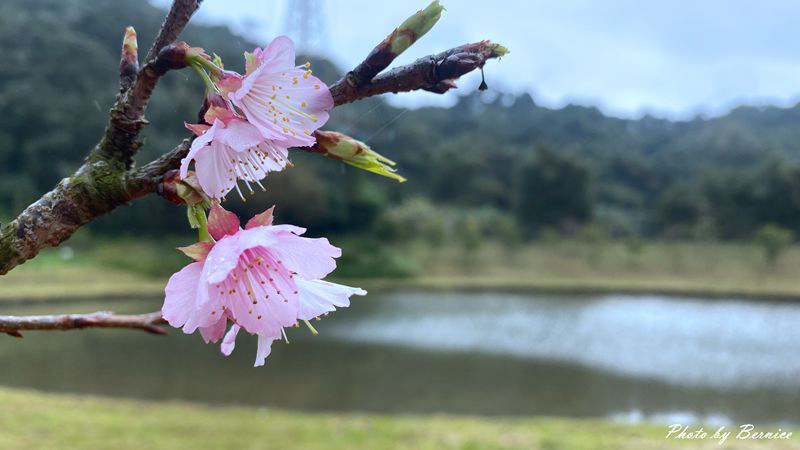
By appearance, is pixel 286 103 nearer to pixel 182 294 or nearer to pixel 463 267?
pixel 182 294

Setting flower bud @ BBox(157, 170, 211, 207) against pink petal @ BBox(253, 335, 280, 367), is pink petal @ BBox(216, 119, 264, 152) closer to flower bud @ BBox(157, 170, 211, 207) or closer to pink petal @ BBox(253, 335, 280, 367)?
flower bud @ BBox(157, 170, 211, 207)

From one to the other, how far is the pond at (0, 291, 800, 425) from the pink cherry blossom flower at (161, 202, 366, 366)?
17.9 feet

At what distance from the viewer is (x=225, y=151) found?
0.46 metres

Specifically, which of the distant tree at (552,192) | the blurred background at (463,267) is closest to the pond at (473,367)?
the blurred background at (463,267)

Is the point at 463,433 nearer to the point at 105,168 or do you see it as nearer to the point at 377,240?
the point at 105,168

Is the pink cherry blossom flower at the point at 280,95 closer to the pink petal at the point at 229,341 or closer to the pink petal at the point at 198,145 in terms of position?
the pink petal at the point at 198,145

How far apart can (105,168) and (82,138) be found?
1589 cm

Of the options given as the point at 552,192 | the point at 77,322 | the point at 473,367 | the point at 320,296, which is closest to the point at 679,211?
the point at 552,192

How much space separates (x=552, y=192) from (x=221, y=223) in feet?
77.7

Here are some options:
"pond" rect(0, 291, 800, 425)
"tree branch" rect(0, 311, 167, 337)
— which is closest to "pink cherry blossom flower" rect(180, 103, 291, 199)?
"tree branch" rect(0, 311, 167, 337)

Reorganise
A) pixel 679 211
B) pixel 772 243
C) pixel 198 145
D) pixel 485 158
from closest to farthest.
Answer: pixel 198 145, pixel 772 243, pixel 679 211, pixel 485 158

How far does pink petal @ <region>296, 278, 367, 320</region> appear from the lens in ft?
1.65

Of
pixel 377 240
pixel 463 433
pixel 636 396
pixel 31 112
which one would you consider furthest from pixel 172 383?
pixel 377 240

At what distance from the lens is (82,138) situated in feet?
47.9
